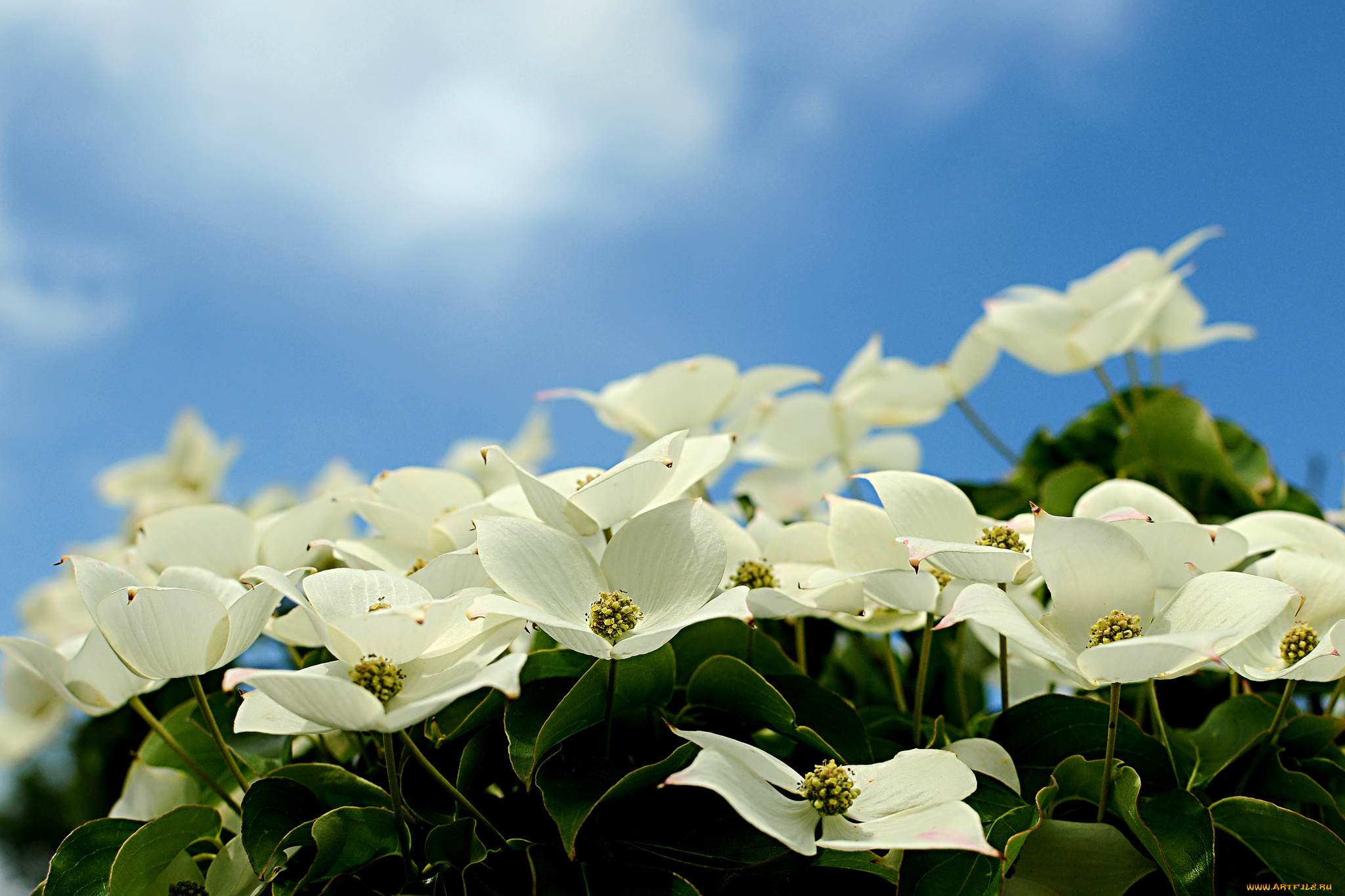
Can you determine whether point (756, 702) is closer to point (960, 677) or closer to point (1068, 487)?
point (960, 677)

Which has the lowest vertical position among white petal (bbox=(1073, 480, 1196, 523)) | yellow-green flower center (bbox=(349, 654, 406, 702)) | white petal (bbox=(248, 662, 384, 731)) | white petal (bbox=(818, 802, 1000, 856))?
white petal (bbox=(818, 802, 1000, 856))

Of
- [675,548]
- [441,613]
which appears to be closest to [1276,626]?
[675,548]

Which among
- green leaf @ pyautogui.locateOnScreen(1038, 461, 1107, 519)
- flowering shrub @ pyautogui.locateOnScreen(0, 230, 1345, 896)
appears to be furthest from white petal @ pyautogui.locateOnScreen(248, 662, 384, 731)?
green leaf @ pyautogui.locateOnScreen(1038, 461, 1107, 519)

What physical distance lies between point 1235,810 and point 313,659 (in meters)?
0.70

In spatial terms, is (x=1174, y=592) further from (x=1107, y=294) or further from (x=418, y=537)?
(x=1107, y=294)

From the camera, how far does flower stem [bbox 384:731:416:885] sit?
56cm

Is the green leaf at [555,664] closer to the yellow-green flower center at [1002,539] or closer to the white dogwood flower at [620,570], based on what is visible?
the white dogwood flower at [620,570]

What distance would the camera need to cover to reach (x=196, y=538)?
0.86 metres

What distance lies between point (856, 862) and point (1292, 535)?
0.52m

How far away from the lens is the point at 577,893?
1.93ft

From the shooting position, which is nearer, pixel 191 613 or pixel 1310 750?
pixel 191 613

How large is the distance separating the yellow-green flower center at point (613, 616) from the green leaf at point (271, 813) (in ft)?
0.77

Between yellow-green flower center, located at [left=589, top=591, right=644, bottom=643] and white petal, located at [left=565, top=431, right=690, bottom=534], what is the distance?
0.07 m

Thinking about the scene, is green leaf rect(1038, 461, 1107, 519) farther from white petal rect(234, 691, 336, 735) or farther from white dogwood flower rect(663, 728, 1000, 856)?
white petal rect(234, 691, 336, 735)
